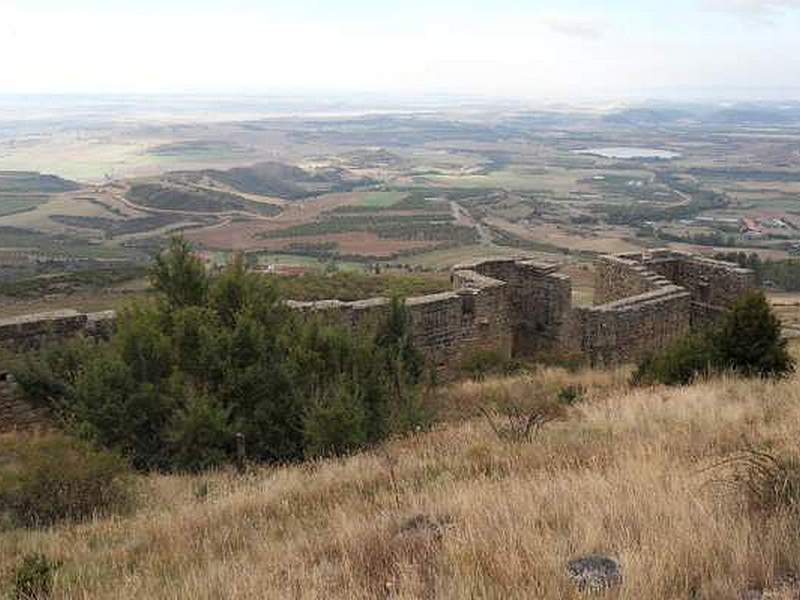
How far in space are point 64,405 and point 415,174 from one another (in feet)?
420

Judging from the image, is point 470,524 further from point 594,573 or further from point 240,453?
point 240,453

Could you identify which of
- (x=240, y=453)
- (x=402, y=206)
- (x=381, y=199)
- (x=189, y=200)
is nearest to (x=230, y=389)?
(x=240, y=453)

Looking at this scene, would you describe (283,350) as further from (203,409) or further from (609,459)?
(609,459)

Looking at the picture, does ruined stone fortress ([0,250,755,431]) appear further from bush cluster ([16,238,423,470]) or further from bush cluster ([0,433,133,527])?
bush cluster ([0,433,133,527])

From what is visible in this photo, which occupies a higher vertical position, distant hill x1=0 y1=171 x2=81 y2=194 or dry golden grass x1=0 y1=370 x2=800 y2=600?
dry golden grass x1=0 y1=370 x2=800 y2=600

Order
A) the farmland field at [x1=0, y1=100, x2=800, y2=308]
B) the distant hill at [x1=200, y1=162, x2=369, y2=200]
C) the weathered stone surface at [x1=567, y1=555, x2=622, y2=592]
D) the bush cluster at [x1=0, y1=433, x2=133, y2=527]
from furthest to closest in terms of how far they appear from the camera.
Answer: the distant hill at [x1=200, y1=162, x2=369, y2=200]
the farmland field at [x1=0, y1=100, x2=800, y2=308]
the bush cluster at [x1=0, y1=433, x2=133, y2=527]
the weathered stone surface at [x1=567, y1=555, x2=622, y2=592]

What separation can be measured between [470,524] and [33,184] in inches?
4886

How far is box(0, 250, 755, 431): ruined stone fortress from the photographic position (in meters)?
11.0

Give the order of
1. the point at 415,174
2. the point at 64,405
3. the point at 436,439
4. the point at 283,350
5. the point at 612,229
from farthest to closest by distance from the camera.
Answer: the point at 415,174, the point at 612,229, the point at 64,405, the point at 283,350, the point at 436,439

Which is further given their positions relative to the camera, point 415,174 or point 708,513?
point 415,174

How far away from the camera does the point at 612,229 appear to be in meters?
79.1

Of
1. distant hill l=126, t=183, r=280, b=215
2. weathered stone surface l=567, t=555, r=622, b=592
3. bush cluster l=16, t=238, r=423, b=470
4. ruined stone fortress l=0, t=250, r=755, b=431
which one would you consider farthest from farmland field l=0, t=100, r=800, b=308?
weathered stone surface l=567, t=555, r=622, b=592

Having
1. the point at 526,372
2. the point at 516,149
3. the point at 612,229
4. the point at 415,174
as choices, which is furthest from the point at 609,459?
the point at 516,149

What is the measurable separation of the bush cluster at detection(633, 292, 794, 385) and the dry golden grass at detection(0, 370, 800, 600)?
2.20 metres
